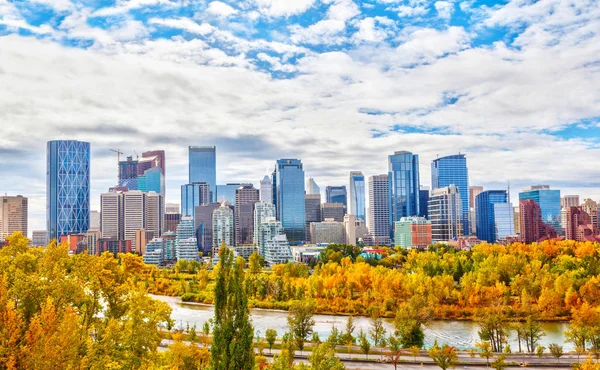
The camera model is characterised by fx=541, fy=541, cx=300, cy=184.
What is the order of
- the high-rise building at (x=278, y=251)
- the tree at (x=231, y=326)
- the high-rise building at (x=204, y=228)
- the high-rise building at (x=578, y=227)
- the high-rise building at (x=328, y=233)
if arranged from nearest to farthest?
the tree at (x=231, y=326), the high-rise building at (x=278, y=251), the high-rise building at (x=578, y=227), the high-rise building at (x=204, y=228), the high-rise building at (x=328, y=233)

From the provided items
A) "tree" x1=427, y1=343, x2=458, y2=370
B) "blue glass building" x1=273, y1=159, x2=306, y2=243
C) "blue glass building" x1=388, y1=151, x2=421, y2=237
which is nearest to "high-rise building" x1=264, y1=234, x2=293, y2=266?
"tree" x1=427, y1=343, x2=458, y2=370

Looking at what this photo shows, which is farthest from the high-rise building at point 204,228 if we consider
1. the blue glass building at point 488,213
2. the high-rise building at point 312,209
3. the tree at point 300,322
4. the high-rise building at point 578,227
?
the tree at point 300,322

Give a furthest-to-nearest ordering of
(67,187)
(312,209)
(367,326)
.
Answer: (312,209), (67,187), (367,326)

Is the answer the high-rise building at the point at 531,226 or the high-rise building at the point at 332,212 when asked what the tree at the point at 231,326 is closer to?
the high-rise building at the point at 531,226

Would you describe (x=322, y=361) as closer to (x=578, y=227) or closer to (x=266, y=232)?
(x=266, y=232)

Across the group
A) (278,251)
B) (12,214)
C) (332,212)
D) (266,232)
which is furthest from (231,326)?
(332,212)

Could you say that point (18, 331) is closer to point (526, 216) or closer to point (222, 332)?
point (222, 332)

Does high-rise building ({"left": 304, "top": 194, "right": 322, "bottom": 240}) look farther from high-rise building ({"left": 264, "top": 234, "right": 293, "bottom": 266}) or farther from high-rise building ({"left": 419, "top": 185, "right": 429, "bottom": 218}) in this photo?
high-rise building ({"left": 264, "top": 234, "right": 293, "bottom": 266})

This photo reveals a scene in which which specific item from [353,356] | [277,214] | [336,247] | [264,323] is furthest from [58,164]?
[353,356]
